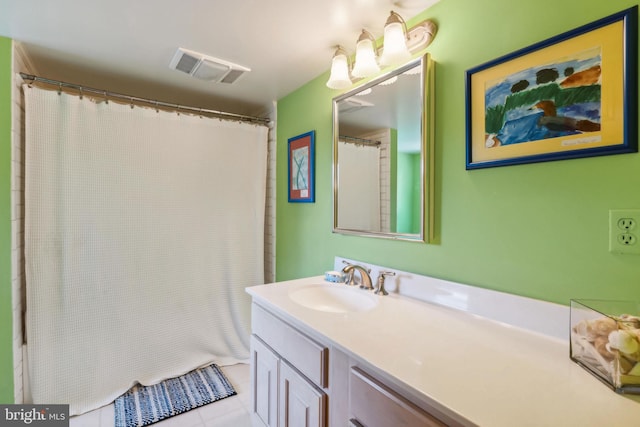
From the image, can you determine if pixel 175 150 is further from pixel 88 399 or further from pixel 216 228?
pixel 88 399

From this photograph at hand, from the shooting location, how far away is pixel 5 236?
5.00 feet

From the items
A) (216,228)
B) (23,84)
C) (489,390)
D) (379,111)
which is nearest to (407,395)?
(489,390)

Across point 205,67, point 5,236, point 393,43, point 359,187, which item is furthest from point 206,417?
point 393,43

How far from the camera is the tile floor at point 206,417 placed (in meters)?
1.65

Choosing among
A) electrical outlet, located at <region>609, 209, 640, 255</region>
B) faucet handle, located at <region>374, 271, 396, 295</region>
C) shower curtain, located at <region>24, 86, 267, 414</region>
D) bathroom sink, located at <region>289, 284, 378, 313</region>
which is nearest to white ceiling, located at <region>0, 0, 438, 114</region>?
shower curtain, located at <region>24, 86, 267, 414</region>

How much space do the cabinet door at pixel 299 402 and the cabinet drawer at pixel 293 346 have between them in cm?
4

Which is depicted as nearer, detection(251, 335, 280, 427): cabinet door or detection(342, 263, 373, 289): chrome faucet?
detection(251, 335, 280, 427): cabinet door

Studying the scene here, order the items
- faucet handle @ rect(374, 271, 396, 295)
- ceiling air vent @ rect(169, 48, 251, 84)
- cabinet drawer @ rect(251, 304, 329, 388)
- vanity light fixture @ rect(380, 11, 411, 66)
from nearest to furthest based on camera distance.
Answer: cabinet drawer @ rect(251, 304, 329, 388) < vanity light fixture @ rect(380, 11, 411, 66) < faucet handle @ rect(374, 271, 396, 295) < ceiling air vent @ rect(169, 48, 251, 84)

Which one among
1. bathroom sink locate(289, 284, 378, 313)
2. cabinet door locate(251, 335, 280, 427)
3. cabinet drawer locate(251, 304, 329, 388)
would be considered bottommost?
cabinet door locate(251, 335, 280, 427)

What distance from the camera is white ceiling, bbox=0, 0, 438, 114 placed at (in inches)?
49.5

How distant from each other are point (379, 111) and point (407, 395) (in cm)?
125

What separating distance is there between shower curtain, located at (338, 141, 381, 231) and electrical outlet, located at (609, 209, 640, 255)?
2.77 ft

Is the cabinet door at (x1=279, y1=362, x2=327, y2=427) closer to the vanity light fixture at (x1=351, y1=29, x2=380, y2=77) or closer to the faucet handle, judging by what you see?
the faucet handle

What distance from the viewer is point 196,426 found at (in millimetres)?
1640
